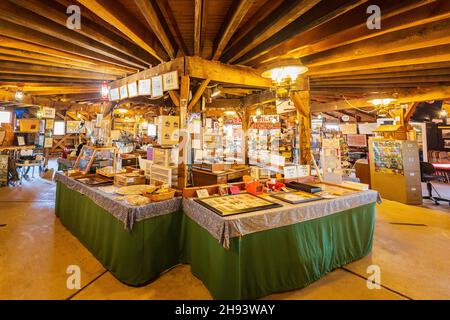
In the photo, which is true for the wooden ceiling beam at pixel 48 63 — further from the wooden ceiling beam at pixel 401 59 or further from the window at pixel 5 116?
the window at pixel 5 116

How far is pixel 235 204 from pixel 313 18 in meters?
2.44

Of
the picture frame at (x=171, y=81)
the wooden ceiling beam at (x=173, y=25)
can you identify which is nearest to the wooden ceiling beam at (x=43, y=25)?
the picture frame at (x=171, y=81)

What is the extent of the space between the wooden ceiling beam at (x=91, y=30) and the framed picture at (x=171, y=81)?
0.83 metres

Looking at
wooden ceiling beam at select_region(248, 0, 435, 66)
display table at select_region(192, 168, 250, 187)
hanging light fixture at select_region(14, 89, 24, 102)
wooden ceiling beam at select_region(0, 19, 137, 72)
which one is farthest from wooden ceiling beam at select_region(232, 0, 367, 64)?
hanging light fixture at select_region(14, 89, 24, 102)

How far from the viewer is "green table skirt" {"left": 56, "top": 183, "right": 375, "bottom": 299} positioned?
2221mm

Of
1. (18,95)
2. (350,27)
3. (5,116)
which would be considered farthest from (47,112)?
(350,27)

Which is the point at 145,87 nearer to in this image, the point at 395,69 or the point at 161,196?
the point at 161,196

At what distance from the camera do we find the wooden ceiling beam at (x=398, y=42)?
280cm

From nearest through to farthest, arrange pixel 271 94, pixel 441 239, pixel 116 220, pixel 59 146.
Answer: pixel 116 220
pixel 441 239
pixel 271 94
pixel 59 146

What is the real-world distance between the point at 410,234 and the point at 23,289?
6130mm

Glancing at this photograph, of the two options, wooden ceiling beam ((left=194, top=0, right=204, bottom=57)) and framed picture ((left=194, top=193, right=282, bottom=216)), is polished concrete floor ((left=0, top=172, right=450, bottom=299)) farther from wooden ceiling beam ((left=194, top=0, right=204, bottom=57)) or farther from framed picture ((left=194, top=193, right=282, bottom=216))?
wooden ceiling beam ((left=194, top=0, right=204, bottom=57))

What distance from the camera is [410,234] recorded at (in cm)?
410
